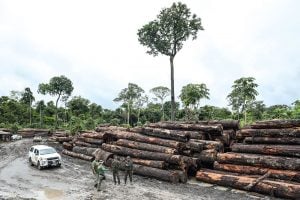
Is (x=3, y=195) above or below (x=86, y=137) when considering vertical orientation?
below

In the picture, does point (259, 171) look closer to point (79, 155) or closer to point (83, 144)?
point (79, 155)

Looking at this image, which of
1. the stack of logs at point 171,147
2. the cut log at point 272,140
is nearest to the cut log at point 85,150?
the stack of logs at point 171,147

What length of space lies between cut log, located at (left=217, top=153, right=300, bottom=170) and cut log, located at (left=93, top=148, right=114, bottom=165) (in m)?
8.61

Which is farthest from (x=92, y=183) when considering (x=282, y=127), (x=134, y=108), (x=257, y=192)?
(x=134, y=108)

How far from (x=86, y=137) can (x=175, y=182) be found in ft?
49.3

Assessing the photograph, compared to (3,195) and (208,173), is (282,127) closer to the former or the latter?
(208,173)

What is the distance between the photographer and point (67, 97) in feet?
269

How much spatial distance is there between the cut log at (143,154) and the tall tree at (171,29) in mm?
19872

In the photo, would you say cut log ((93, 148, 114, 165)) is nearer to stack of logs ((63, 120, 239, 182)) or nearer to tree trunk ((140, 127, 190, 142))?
stack of logs ((63, 120, 239, 182))

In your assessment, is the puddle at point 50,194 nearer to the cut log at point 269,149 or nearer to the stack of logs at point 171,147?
the stack of logs at point 171,147

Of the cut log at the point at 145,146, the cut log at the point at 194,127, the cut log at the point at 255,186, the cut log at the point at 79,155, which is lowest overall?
the cut log at the point at 255,186

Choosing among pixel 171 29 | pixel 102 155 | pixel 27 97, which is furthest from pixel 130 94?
pixel 102 155

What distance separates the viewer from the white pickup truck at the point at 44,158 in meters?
25.8

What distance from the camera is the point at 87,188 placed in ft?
62.3
